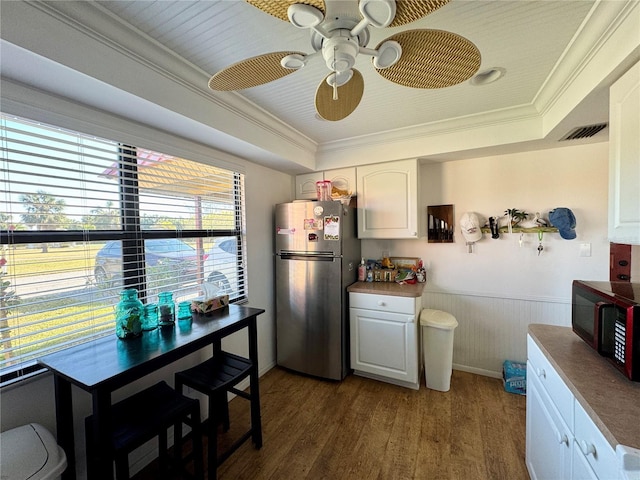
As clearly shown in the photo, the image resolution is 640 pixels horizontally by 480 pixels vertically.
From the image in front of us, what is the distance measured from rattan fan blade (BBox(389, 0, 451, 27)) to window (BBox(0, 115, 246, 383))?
64.1 inches

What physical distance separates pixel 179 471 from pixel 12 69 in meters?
2.02

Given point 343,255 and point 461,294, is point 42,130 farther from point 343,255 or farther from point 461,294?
point 461,294

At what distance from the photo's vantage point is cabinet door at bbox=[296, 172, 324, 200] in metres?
2.97

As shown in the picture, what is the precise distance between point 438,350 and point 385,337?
45cm

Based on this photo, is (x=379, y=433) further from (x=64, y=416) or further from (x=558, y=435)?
(x=64, y=416)

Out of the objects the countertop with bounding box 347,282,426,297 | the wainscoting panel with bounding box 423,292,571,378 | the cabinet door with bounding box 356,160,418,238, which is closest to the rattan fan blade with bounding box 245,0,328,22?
the cabinet door with bounding box 356,160,418,238

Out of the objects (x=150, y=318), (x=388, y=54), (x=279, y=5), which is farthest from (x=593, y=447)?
(x=150, y=318)

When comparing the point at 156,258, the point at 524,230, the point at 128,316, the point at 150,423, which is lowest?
the point at 150,423

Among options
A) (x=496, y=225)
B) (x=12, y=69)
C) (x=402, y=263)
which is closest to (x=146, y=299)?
(x=12, y=69)

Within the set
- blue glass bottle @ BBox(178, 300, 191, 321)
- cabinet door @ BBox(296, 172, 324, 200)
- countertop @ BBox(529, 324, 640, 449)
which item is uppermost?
cabinet door @ BBox(296, 172, 324, 200)

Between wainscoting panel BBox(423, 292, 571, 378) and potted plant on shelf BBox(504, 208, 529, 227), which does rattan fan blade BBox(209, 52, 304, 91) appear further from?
wainscoting panel BBox(423, 292, 571, 378)

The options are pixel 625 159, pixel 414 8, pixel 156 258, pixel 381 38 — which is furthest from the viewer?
pixel 156 258

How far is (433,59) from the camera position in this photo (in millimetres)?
942

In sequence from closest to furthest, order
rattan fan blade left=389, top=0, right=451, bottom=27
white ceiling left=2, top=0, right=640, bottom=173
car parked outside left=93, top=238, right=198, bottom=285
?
rattan fan blade left=389, top=0, right=451, bottom=27, white ceiling left=2, top=0, right=640, bottom=173, car parked outside left=93, top=238, right=198, bottom=285
